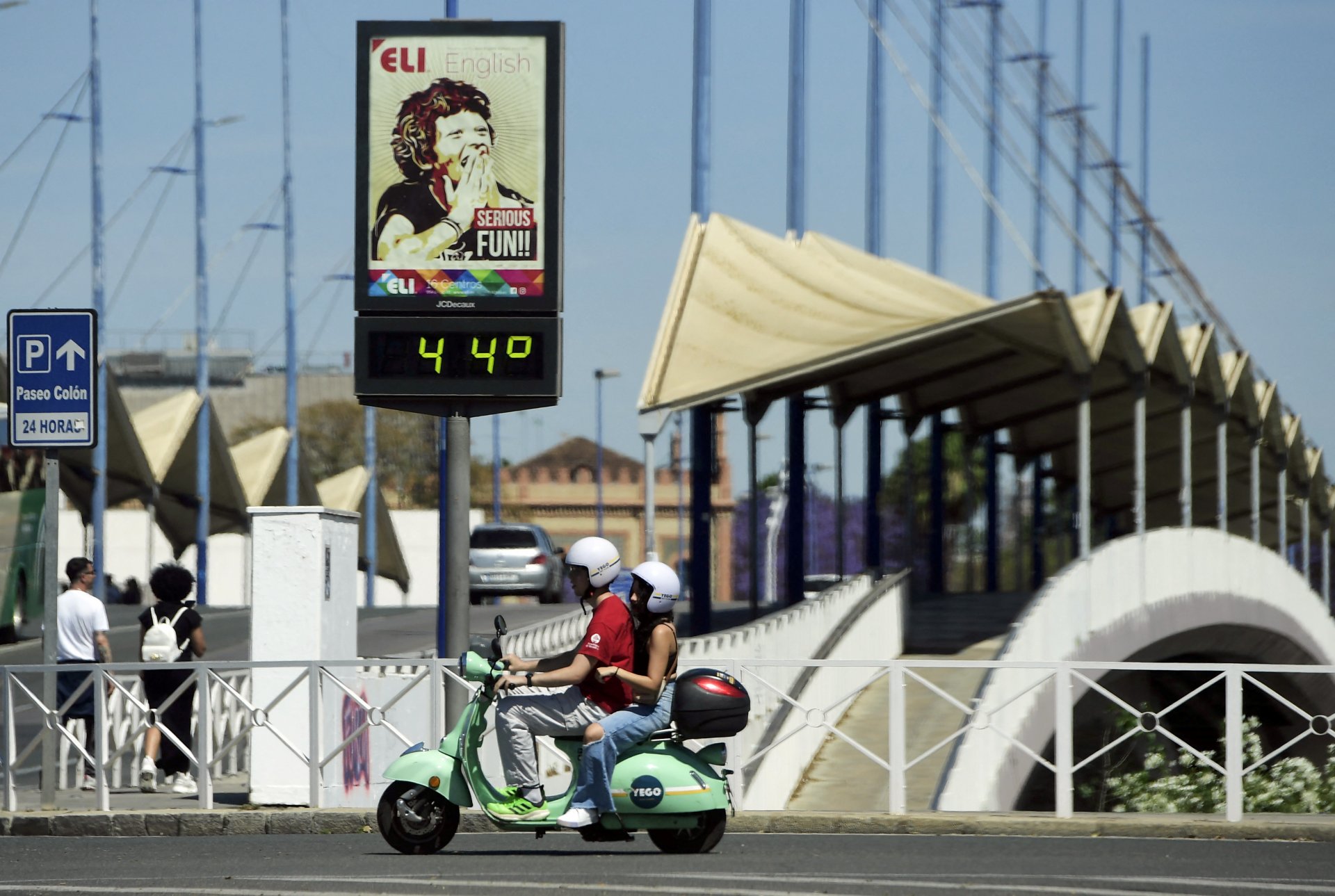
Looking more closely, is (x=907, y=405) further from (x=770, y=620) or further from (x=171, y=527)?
(x=171, y=527)

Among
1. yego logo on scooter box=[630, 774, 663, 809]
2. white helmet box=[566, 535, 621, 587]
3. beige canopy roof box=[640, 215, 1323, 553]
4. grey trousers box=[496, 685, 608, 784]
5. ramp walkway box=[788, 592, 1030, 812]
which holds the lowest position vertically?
ramp walkway box=[788, 592, 1030, 812]

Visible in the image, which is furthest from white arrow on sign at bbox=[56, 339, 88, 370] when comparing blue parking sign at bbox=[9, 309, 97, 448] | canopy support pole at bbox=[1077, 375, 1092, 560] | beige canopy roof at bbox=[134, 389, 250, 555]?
beige canopy roof at bbox=[134, 389, 250, 555]

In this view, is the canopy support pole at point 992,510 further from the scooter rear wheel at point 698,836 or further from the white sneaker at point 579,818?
the white sneaker at point 579,818

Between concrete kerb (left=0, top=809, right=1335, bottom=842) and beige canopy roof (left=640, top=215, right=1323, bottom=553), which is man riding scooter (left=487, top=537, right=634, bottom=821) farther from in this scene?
beige canopy roof (left=640, top=215, right=1323, bottom=553)

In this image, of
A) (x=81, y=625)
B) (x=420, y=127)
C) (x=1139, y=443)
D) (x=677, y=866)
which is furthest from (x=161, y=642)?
(x=1139, y=443)

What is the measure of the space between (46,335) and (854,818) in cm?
566

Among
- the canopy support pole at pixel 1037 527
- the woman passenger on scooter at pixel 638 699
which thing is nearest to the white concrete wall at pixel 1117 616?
the woman passenger on scooter at pixel 638 699

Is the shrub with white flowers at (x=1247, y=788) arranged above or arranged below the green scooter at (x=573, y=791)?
below

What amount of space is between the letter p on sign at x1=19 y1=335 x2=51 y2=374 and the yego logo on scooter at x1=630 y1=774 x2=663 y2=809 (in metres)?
5.31

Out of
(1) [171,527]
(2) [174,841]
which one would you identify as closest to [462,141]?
(2) [174,841]

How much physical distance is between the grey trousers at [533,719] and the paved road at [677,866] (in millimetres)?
480

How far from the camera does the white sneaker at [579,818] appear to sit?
30.8ft

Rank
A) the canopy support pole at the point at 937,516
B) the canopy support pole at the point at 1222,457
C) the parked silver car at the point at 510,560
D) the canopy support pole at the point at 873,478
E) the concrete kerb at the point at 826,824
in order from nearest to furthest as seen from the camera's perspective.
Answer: the concrete kerb at the point at 826,824 < the parked silver car at the point at 510,560 < the canopy support pole at the point at 873,478 < the canopy support pole at the point at 1222,457 < the canopy support pole at the point at 937,516

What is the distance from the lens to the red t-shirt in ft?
30.9
